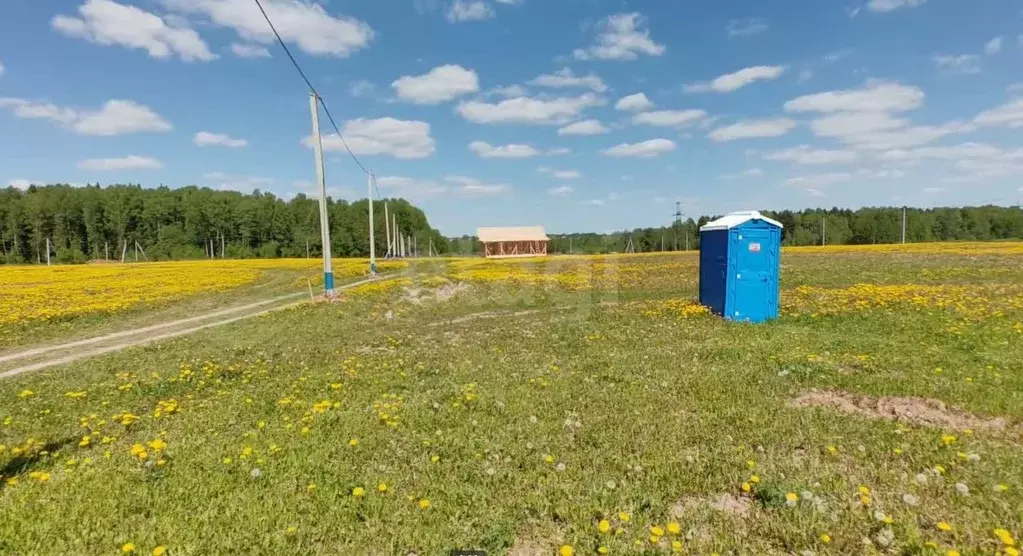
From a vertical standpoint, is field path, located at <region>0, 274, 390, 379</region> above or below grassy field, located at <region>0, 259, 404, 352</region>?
below

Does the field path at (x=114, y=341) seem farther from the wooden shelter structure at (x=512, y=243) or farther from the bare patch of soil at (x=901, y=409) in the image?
the wooden shelter structure at (x=512, y=243)

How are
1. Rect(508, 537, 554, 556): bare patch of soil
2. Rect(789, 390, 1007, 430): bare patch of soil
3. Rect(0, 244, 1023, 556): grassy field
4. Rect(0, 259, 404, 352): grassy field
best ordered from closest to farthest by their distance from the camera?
1. Rect(508, 537, 554, 556): bare patch of soil
2. Rect(0, 244, 1023, 556): grassy field
3. Rect(789, 390, 1007, 430): bare patch of soil
4. Rect(0, 259, 404, 352): grassy field

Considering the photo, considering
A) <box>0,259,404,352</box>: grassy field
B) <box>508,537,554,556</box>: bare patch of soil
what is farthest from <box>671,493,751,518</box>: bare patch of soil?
<box>0,259,404,352</box>: grassy field

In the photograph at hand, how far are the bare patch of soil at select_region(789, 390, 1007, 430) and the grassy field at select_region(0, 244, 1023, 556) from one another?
0.05 m

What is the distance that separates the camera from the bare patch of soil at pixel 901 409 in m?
6.82

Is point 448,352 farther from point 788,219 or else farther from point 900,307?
point 788,219

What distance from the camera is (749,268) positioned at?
16312 mm

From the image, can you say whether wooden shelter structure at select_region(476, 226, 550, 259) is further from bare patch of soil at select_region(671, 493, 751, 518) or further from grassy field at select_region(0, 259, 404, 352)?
bare patch of soil at select_region(671, 493, 751, 518)

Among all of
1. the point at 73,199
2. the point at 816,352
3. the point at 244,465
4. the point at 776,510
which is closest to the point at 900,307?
the point at 816,352

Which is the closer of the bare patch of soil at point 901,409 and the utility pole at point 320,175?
the bare patch of soil at point 901,409

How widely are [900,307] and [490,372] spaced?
1476 centimetres

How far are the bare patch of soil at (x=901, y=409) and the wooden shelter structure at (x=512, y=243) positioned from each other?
93.8 meters

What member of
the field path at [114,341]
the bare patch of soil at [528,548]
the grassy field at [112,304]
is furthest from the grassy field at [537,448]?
the grassy field at [112,304]

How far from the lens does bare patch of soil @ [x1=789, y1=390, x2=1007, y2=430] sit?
6.82m
